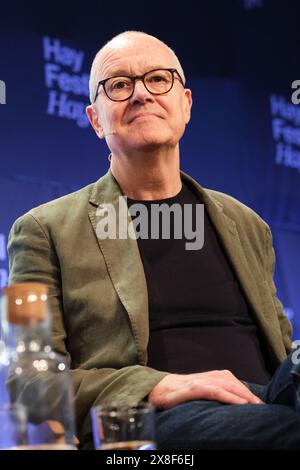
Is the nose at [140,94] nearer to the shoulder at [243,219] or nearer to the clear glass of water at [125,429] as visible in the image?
the shoulder at [243,219]

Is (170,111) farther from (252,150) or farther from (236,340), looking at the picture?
(252,150)

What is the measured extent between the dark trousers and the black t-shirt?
0.84 ft

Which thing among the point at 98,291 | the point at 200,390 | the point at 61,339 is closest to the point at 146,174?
the point at 98,291

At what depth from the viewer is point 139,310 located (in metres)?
1.97

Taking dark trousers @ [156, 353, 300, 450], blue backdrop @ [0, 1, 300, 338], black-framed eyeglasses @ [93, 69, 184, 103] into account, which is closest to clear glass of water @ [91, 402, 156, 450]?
dark trousers @ [156, 353, 300, 450]

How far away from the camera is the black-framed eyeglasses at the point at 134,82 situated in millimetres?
2271

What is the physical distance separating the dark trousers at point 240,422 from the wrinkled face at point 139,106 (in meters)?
0.78

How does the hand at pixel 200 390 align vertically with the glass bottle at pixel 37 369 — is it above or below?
below

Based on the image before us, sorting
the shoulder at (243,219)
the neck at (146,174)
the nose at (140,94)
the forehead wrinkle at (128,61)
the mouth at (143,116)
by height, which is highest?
the forehead wrinkle at (128,61)

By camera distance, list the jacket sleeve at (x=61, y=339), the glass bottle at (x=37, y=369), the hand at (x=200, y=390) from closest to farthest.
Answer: the glass bottle at (x=37, y=369) → the hand at (x=200, y=390) → the jacket sleeve at (x=61, y=339)

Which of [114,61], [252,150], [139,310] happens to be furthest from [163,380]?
[252,150]

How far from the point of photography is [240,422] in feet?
4.85

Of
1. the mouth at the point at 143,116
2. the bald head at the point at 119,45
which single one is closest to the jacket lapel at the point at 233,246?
the mouth at the point at 143,116

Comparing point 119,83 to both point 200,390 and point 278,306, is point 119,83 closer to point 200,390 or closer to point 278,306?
point 278,306
